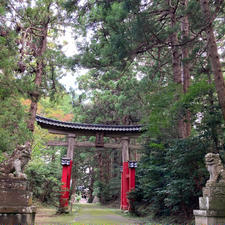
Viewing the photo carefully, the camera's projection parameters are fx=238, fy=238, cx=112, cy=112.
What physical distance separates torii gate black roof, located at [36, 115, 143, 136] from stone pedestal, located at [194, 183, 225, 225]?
808 cm

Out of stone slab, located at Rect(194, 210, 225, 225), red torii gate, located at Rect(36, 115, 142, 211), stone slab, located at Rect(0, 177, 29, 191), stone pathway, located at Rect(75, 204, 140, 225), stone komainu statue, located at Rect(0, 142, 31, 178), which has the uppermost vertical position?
red torii gate, located at Rect(36, 115, 142, 211)

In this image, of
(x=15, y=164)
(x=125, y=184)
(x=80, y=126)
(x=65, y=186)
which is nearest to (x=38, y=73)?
(x=15, y=164)

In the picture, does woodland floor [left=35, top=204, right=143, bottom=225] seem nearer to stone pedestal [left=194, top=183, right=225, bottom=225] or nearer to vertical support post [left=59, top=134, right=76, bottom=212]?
vertical support post [left=59, top=134, right=76, bottom=212]

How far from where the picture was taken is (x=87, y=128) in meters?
13.8

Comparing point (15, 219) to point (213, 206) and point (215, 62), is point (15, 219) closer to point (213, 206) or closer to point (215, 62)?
point (213, 206)

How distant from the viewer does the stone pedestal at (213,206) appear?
520 centimetres

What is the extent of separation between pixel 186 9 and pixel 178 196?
18.9 feet

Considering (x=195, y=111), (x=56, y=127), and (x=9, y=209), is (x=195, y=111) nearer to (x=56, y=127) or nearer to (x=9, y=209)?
(x=9, y=209)

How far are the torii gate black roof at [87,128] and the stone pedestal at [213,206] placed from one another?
808 centimetres

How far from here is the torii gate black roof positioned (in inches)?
522

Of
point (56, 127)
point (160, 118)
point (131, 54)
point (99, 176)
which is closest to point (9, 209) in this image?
point (160, 118)

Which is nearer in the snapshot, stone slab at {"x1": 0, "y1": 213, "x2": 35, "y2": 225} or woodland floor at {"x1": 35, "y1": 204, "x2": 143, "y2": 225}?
stone slab at {"x1": 0, "y1": 213, "x2": 35, "y2": 225}

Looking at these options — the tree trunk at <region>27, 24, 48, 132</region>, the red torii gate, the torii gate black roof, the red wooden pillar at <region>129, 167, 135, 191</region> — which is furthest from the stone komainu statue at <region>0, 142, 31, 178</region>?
the red wooden pillar at <region>129, 167, 135, 191</region>

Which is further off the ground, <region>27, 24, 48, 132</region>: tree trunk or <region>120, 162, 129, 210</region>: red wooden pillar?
<region>27, 24, 48, 132</region>: tree trunk
